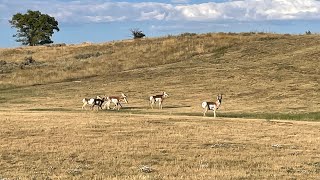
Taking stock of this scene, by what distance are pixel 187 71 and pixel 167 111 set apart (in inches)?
928

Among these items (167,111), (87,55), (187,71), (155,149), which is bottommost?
(167,111)

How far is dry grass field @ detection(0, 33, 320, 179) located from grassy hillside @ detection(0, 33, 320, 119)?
14 centimetres

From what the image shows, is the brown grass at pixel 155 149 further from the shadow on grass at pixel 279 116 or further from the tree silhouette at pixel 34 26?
the tree silhouette at pixel 34 26

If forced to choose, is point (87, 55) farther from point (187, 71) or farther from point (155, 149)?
point (155, 149)

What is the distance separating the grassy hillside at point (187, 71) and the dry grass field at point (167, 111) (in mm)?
136

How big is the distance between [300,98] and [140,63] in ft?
106

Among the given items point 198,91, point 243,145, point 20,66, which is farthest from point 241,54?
point 243,145

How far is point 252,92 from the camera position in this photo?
57.0 meters

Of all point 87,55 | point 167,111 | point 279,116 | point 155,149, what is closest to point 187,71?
point 167,111

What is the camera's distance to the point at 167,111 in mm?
46844

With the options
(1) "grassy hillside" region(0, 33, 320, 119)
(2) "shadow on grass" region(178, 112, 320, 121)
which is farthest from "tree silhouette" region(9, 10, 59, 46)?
(2) "shadow on grass" region(178, 112, 320, 121)

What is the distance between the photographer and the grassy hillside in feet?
179

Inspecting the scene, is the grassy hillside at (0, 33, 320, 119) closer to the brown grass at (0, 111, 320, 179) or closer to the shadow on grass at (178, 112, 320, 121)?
the shadow on grass at (178, 112, 320, 121)

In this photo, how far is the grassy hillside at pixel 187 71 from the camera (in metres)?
54.7
